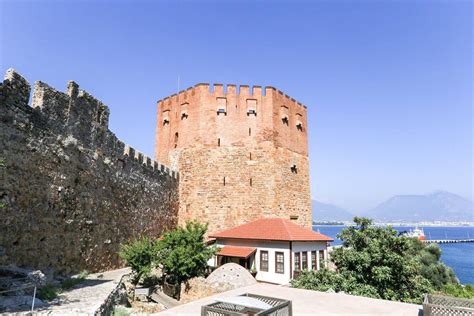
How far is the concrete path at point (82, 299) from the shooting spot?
6.37m

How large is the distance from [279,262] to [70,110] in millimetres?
12033

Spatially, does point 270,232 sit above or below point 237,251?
above

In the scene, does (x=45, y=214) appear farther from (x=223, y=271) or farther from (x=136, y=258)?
(x=223, y=271)

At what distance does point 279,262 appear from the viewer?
1650 centimetres

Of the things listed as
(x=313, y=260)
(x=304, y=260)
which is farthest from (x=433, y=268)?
(x=304, y=260)

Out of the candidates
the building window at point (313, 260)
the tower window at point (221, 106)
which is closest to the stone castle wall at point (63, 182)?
the tower window at point (221, 106)

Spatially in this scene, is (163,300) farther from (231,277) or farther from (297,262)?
(297,262)

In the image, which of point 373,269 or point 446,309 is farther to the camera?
point 373,269

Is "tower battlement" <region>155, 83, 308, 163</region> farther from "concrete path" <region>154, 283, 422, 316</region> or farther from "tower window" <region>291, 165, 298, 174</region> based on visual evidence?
"concrete path" <region>154, 283, 422, 316</region>

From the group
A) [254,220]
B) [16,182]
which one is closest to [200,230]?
[254,220]

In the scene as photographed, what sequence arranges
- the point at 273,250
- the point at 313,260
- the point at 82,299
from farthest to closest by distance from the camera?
1. the point at 313,260
2. the point at 273,250
3. the point at 82,299

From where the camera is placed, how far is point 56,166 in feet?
35.2

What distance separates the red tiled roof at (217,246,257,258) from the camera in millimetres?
17078

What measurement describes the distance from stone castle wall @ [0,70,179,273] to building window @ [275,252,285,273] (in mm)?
7464
